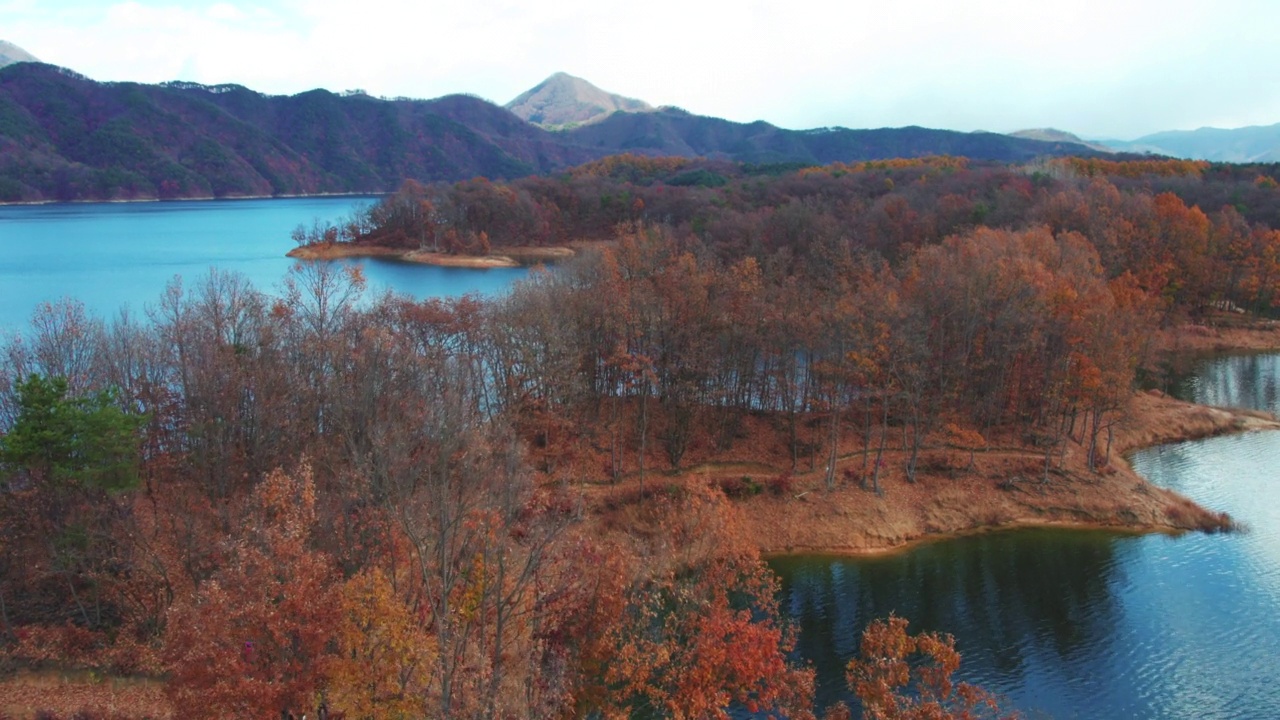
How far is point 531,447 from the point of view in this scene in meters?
35.8

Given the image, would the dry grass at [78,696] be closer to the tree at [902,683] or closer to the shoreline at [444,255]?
the tree at [902,683]

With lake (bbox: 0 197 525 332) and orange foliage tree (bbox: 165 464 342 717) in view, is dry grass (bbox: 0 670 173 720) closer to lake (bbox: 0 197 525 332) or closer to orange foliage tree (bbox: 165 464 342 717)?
orange foliage tree (bbox: 165 464 342 717)

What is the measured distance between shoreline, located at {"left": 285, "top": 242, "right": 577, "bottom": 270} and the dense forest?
51.4m

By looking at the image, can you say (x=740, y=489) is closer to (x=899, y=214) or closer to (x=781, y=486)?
(x=781, y=486)

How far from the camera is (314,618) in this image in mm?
14375

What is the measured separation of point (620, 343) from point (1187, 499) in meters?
25.3

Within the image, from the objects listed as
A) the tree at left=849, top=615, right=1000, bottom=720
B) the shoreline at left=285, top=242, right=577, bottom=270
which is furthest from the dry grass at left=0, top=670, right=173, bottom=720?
the shoreline at left=285, top=242, right=577, bottom=270

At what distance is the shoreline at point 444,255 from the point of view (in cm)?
10312

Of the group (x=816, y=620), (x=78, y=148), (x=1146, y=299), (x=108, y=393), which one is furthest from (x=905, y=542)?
(x=78, y=148)

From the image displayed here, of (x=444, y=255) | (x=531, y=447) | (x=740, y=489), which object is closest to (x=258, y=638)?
(x=531, y=447)

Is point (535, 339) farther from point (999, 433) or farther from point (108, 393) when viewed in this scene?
point (999, 433)

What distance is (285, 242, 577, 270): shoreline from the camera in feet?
338

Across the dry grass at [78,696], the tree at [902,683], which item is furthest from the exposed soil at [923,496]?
the dry grass at [78,696]

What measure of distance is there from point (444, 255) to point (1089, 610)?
96215mm
